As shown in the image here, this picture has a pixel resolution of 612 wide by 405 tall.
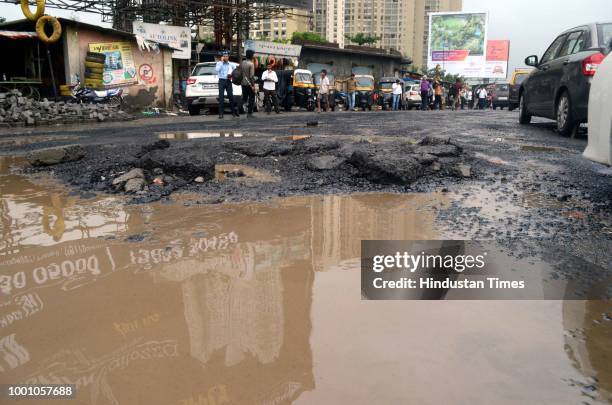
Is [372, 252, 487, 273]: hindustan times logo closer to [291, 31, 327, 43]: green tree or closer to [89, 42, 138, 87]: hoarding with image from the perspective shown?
[89, 42, 138, 87]: hoarding with image

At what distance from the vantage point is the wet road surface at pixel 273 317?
1.59 meters

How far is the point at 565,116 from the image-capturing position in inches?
284

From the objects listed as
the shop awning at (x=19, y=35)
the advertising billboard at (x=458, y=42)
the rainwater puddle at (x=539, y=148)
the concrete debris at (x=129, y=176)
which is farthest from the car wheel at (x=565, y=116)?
the advertising billboard at (x=458, y=42)

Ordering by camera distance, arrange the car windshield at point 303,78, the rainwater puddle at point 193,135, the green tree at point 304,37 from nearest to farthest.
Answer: the rainwater puddle at point 193,135
the car windshield at point 303,78
the green tree at point 304,37

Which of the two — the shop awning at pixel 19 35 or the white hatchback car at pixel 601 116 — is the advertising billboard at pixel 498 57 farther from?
the white hatchback car at pixel 601 116

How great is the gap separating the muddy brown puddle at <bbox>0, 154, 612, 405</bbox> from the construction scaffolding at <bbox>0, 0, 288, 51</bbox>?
19.8m

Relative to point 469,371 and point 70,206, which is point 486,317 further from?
point 70,206

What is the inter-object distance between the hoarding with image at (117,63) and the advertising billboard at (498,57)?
157 ft

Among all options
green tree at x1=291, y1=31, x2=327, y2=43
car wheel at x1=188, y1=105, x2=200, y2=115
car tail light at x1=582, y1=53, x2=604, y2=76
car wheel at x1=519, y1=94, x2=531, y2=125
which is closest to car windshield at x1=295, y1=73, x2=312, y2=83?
car wheel at x1=188, y1=105, x2=200, y2=115

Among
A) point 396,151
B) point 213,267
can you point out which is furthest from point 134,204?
point 396,151

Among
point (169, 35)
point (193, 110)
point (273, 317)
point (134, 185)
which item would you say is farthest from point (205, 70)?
point (273, 317)

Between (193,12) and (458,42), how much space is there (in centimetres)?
3608

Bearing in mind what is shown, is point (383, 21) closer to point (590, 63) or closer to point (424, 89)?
point (424, 89)

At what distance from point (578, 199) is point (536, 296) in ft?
6.25
